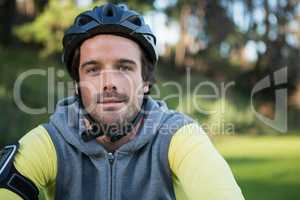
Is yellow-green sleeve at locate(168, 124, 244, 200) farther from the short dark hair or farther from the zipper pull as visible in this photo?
the short dark hair

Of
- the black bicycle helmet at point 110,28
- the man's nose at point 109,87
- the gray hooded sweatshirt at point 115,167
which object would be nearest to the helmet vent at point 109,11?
the black bicycle helmet at point 110,28

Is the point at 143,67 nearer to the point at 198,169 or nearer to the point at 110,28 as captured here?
the point at 110,28

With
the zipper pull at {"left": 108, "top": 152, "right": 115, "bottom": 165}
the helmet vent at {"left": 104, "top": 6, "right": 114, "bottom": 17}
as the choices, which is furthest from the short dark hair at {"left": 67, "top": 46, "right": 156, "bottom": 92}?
the zipper pull at {"left": 108, "top": 152, "right": 115, "bottom": 165}

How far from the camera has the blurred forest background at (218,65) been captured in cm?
1238

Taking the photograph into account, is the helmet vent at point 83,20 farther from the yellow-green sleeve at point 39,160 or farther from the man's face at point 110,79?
the yellow-green sleeve at point 39,160

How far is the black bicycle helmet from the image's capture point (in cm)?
251

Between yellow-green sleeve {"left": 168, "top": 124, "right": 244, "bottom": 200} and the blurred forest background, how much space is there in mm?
6037

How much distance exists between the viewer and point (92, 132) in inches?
92.7

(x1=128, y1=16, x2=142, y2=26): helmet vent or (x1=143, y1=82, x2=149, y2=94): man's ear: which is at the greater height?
(x1=128, y1=16, x2=142, y2=26): helmet vent

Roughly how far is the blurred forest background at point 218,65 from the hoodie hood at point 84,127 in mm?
5907

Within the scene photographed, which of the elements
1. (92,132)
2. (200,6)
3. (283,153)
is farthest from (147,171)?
(200,6)

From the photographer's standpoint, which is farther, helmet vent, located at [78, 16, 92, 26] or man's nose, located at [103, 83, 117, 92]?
helmet vent, located at [78, 16, 92, 26]

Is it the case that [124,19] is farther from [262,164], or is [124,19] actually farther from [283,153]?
[283,153]

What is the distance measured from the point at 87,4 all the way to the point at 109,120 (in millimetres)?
10434
